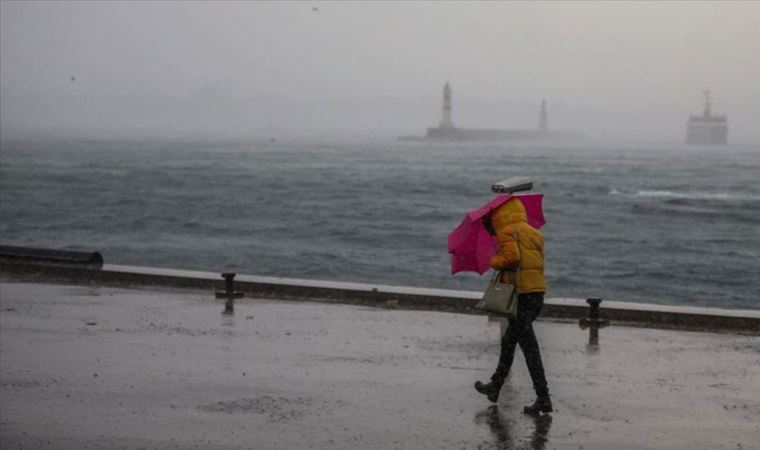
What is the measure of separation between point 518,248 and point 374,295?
18.7ft

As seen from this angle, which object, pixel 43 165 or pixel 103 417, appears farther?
pixel 43 165

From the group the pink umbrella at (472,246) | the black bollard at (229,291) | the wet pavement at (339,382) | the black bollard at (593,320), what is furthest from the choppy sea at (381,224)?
the pink umbrella at (472,246)

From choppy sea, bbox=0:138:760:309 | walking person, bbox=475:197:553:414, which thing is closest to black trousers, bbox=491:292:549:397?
walking person, bbox=475:197:553:414

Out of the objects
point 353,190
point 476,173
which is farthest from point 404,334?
point 476,173

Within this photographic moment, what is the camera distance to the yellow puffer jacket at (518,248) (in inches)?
314

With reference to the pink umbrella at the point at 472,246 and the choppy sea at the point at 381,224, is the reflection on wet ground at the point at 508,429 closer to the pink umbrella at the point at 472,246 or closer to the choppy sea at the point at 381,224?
the pink umbrella at the point at 472,246

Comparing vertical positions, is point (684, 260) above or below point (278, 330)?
below

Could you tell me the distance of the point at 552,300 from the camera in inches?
499

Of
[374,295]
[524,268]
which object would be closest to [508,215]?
[524,268]

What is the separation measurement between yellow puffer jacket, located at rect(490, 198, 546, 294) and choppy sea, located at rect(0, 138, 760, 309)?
847 inches

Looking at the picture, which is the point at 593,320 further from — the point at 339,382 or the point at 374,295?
the point at 339,382

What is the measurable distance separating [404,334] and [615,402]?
10.9 feet

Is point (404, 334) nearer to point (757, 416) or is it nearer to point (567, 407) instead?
point (567, 407)

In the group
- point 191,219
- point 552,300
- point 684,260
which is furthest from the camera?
point 191,219
